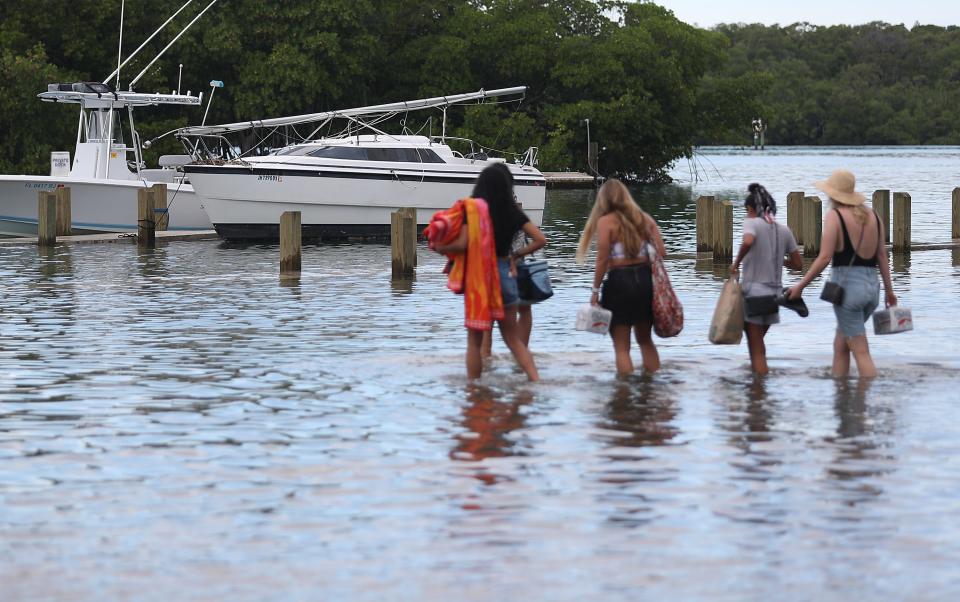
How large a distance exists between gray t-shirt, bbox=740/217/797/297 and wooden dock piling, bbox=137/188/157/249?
20864 millimetres

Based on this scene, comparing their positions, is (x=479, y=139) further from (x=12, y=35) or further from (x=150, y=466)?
(x=150, y=466)

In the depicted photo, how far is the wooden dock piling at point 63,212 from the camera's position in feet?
104

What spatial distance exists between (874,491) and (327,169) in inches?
1079

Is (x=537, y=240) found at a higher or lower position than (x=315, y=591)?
higher

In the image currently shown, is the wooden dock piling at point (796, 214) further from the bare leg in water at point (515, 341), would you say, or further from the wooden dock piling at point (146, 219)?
the bare leg in water at point (515, 341)

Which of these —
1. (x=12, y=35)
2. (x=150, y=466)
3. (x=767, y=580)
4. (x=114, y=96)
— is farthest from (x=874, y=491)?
(x=12, y=35)

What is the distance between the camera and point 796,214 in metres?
28.0

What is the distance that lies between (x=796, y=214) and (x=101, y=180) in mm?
15906

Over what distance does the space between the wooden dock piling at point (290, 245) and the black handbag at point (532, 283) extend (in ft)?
39.0

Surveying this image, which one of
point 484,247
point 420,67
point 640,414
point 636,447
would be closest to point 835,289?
point 640,414

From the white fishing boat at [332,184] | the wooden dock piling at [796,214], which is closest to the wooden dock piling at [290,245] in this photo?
the wooden dock piling at [796,214]

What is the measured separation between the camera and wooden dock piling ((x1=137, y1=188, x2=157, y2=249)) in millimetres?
31422

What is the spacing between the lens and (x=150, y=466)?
30.9 ft

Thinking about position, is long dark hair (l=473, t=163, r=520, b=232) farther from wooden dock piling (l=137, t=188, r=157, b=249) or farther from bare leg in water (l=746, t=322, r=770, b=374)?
wooden dock piling (l=137, t=188, r=157, b=249)
